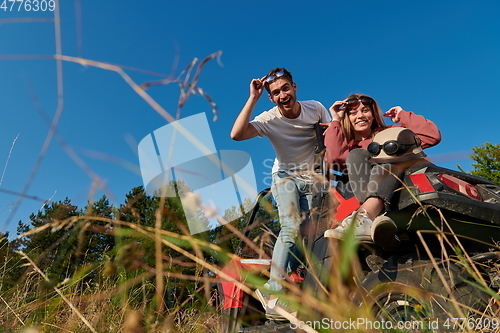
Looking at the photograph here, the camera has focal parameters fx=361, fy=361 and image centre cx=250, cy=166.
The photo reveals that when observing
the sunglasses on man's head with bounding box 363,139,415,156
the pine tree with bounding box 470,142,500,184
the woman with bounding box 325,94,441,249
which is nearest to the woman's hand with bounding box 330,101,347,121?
the woman with bounding box 325,94,441,249

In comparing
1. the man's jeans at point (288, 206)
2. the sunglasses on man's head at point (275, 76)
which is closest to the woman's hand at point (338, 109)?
the man's jeans at point (288, 206)

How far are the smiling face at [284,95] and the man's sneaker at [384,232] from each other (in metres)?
2.00

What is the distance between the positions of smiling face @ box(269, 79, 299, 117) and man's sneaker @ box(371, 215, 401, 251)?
6.57 ft

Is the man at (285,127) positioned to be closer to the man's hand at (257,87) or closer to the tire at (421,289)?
the man's hand at (257,87)

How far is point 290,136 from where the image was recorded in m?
3.70

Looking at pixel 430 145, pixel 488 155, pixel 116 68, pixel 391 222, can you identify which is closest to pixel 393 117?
pixel 430 145

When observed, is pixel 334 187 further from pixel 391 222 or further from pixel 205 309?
pixel 205 309

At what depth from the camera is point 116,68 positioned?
2.51ft

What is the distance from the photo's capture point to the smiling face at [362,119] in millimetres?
3027

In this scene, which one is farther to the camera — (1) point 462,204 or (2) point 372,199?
(2) point 372,199

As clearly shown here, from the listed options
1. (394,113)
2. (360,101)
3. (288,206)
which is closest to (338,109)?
(360,101)

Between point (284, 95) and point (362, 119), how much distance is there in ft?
3.06

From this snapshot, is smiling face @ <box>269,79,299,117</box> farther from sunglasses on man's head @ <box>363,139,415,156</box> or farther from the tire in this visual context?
the tire

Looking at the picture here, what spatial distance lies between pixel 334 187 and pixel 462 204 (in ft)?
3.11
